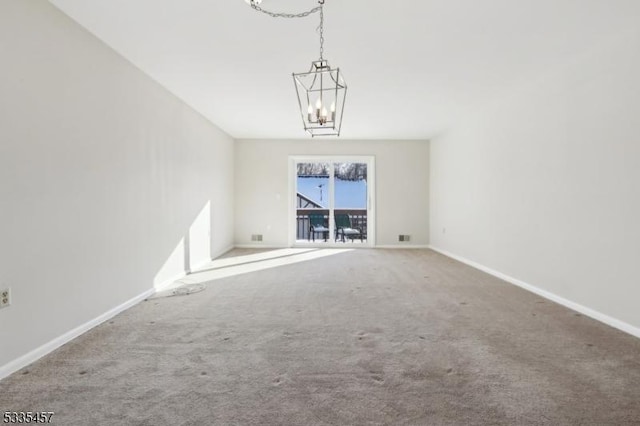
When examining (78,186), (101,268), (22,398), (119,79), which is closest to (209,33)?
(119,79)

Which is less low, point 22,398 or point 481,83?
point 481,83

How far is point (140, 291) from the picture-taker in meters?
3.46

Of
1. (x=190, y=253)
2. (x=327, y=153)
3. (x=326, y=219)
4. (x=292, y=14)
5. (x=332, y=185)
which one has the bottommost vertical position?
(x=190, y=253)

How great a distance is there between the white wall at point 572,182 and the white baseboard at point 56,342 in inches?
164

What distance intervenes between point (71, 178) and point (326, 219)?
5396 millimetres

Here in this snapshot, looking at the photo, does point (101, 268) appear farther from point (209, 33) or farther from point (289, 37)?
point (289, 37)

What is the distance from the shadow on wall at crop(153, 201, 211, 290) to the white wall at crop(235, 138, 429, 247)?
1.64 meters

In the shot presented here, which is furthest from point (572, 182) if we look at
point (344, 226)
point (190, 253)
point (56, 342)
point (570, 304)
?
point (344, 226)

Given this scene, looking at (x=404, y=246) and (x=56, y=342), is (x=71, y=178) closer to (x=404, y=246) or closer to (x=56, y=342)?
(x=56, y=342)

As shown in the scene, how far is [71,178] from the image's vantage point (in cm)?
248

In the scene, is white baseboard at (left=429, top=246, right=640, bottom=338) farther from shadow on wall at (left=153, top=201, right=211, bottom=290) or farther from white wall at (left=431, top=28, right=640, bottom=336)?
shadow on wall at (left=153, top=201, right=211, bottom=290)

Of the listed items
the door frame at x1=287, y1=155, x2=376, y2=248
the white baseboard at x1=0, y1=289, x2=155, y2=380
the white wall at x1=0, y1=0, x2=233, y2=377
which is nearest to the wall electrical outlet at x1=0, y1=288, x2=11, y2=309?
the white wall at x1=0, y1=0, x2=233, y2=377

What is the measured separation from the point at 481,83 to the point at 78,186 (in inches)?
161

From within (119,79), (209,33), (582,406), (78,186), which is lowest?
(582,406)
